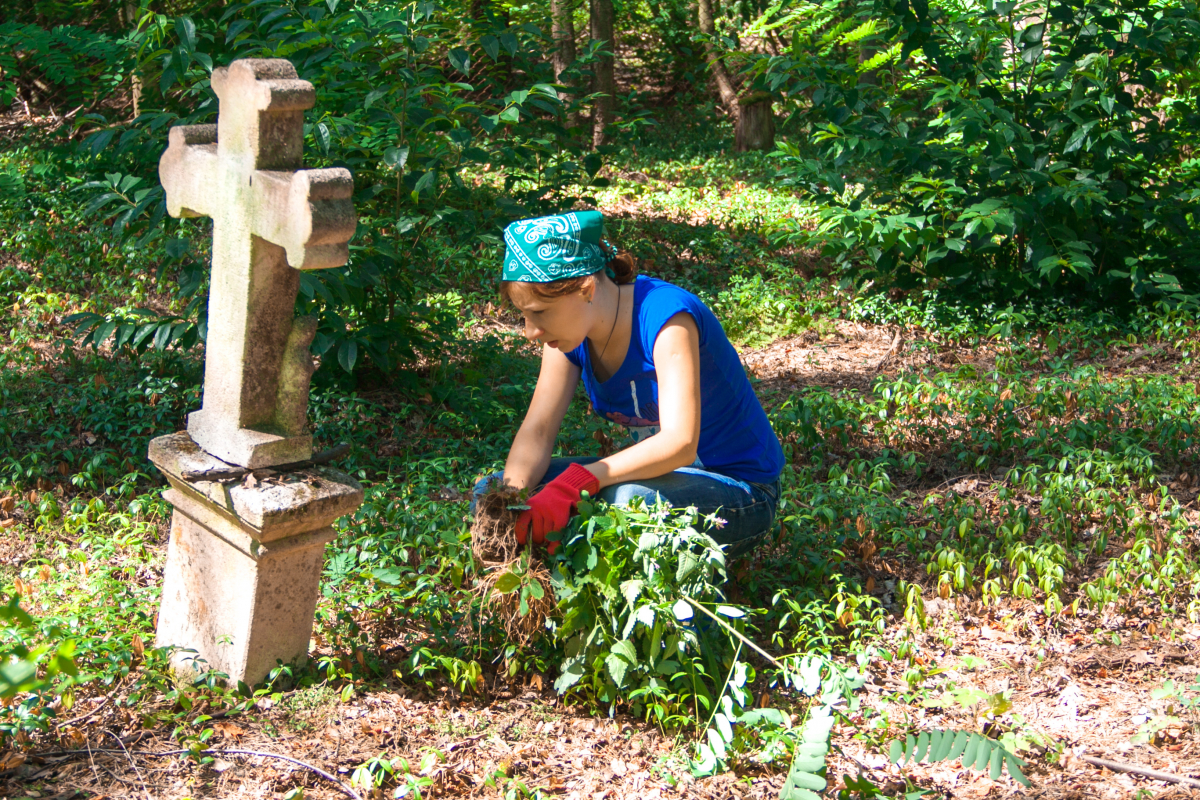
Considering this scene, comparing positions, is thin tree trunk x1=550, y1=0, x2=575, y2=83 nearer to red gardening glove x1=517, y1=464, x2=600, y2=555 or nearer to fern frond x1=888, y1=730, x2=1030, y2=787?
red gardening glove x1=517, y1=464, x2=600, y2=555

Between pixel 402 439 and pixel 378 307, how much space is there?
28.5 inches

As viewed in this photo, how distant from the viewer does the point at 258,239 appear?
2305mm

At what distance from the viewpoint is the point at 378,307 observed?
482 cm

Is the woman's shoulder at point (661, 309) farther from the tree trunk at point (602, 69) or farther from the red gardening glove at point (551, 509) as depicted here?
the tree trunk at point (602, 69)

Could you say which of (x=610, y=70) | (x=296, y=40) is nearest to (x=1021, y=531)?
(x=296, y=40)

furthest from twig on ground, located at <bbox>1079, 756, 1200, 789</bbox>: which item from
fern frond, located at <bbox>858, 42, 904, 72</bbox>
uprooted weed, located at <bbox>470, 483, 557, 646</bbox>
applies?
fern frond, located at <bbox>858, 42, 904, 72</bbox>

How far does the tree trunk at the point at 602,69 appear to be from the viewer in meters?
9.91

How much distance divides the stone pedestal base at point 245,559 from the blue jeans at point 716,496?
472mm

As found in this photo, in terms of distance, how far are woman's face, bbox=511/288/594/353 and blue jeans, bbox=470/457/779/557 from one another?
16.7 inches

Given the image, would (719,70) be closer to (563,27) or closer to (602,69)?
(602,69)

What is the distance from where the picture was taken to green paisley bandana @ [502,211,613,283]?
2600 millimetres

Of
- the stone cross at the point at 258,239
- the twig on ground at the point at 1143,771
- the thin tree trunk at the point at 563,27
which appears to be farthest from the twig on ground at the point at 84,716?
the thin tree trunk at the point at 563,27

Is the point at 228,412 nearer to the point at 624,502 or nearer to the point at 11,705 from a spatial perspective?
the point at 11,705

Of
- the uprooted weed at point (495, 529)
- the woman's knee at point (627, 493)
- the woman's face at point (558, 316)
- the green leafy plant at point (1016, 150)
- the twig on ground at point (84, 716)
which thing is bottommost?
the twig on ground at point (84, 716)
